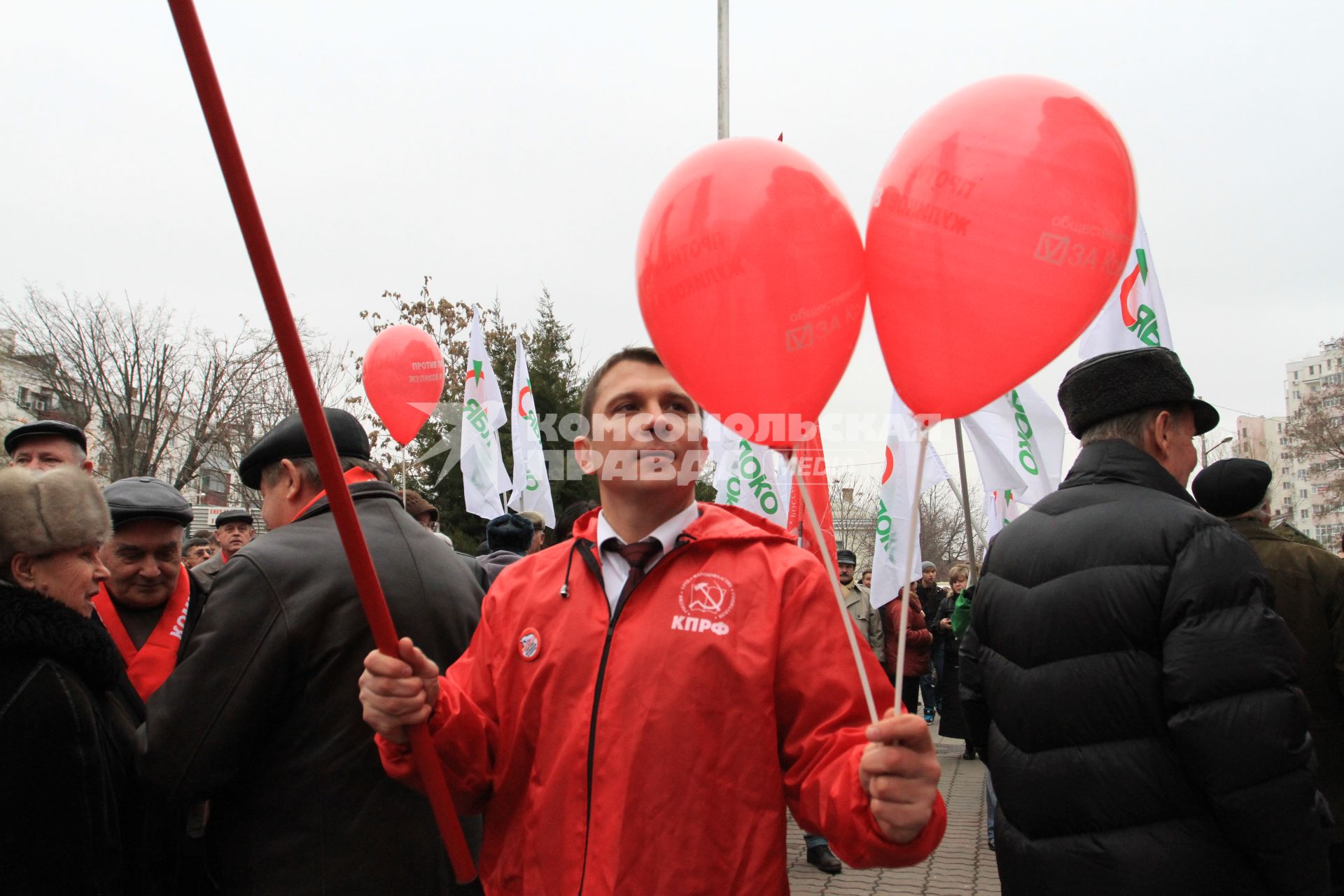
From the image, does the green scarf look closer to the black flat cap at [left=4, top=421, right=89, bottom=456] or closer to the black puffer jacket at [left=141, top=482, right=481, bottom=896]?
the black puffer jacket at [left=141, top=482, right=481, bottom=896]

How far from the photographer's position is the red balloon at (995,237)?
68.7 inches

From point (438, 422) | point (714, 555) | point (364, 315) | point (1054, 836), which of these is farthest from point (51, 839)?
point (364, 315)

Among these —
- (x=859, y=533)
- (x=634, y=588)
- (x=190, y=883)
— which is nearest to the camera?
(x=634, y=588)

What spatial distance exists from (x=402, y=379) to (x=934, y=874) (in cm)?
542

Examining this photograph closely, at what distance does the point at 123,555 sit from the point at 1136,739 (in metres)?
2.84

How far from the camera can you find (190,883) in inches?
91.1

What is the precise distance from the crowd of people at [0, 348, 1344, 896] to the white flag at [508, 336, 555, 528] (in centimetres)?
786

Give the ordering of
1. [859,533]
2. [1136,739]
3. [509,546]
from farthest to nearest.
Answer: [859,533]
[509,546]
[1136,739]

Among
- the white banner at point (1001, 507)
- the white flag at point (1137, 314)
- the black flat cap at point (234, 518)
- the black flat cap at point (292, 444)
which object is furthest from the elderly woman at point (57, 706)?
the white banner at point (1001, 507)

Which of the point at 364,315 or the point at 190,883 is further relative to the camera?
the point at 364,315

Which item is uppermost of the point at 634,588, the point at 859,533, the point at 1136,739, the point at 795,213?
the point at 795,213

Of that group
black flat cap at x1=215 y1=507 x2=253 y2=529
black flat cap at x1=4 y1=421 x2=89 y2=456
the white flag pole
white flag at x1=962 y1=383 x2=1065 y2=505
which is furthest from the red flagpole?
the white flag pole

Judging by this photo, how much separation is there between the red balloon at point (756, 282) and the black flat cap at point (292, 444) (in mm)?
1122

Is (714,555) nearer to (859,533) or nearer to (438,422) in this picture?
(438,422)
